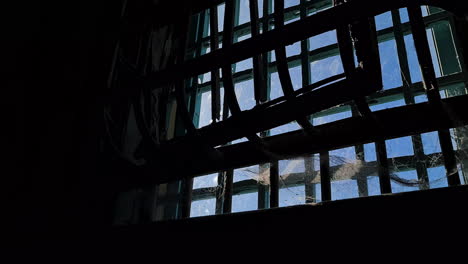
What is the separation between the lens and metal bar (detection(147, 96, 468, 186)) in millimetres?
867

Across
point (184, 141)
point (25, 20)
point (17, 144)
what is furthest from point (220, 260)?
point (25, 20)

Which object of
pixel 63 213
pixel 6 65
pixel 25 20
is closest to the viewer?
pixel 63 213

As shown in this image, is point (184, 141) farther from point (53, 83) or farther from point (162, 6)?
point (53, 83)

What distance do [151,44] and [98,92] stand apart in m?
0.23

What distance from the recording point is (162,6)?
49.8 inches

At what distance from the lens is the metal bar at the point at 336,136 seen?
0.87m

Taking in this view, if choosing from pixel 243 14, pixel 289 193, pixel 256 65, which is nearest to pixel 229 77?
pixel 256 65

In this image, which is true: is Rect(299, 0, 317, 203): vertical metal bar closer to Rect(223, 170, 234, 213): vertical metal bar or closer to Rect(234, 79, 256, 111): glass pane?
Rect(223, 170, 234, 213): vertical metal bar

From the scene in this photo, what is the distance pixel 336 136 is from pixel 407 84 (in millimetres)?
547

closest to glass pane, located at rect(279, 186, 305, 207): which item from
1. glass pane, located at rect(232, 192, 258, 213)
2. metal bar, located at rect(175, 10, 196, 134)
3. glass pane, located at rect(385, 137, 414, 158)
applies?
glass pane, located at rect(232, 192, 258, 213)

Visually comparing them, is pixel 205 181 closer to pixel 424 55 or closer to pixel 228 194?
pixel 228 194

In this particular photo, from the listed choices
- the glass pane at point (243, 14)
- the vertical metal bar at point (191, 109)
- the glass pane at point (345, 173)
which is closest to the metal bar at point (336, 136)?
the vertical metal bar at point (191, 109)

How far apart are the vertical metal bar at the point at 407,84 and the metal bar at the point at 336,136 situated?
438 millimetres

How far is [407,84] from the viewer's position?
1.37m
